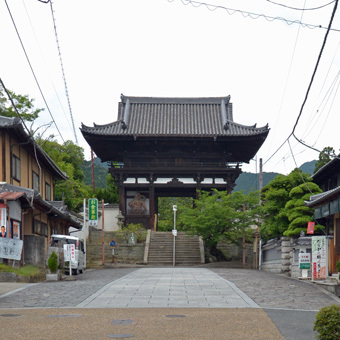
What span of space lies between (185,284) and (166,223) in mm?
39848

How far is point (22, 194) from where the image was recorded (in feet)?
69.9

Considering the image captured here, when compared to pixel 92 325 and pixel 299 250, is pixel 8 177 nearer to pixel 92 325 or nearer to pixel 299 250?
pixel 299 250

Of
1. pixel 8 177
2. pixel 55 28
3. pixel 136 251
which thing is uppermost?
pixel 55 28

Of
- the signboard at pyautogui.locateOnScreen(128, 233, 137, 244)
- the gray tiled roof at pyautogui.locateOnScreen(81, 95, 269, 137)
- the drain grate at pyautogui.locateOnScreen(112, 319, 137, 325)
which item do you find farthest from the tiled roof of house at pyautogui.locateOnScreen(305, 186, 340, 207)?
the gray tiled roof at pyautogui.locateOnScreen(81, 95, 269, 137)

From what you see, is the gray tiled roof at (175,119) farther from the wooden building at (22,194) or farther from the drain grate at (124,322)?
the drain grate at (124,322)

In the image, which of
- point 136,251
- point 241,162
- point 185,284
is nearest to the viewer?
point 185,284

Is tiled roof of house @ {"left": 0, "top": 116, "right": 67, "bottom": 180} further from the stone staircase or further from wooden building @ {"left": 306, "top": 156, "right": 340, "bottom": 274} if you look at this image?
wooden building @ {"left": 306, "top": 156, "right": 340, "bottom": 274}

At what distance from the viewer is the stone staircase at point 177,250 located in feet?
120

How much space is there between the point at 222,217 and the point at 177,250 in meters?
4.75

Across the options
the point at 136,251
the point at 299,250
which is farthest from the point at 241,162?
the point at 299,250

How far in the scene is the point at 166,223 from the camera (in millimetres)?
58625

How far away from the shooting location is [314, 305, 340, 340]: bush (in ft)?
25.6

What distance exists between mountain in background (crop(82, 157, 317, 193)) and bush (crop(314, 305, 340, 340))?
54.4 metres

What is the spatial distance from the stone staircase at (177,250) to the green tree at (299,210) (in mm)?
10181
